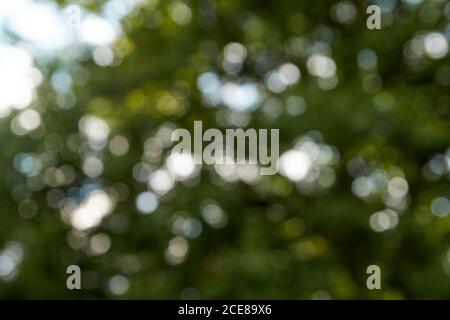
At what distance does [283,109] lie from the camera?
7.10ft

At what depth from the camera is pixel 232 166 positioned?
2.21 meters

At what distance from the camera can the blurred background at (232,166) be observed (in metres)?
2.07

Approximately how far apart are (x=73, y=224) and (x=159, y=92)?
0.50 m

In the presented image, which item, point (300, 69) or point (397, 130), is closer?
point (397, 130)

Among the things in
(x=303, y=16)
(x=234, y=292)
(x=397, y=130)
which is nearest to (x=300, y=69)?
(x=303, y=16)

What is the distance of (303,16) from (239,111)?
374mm

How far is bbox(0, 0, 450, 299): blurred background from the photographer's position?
2068 millimetres

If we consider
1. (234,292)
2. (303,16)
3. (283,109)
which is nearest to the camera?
(234,292)

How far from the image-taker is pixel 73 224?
2250 millimetres

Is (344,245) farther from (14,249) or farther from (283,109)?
(14,249)
